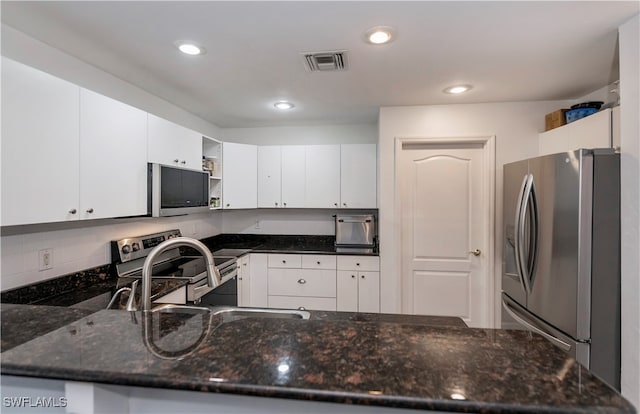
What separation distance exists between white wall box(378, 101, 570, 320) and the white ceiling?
17 cm

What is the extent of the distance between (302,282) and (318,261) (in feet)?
0.93

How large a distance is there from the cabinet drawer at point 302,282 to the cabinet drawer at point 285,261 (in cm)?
5

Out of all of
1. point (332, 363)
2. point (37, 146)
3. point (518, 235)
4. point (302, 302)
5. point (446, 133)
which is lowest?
point (302, 302)

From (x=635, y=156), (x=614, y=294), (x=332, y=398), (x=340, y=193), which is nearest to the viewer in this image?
(x=332, y=398)

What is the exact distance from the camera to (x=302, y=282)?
3.18 meters

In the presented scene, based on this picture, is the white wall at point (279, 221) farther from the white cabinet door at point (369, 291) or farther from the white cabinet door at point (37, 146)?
the white cabinet door at point (37, 146)

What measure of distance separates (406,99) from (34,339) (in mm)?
2827

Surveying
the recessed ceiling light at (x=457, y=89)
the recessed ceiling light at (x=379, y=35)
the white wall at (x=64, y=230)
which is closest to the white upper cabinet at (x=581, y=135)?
the recessed ceiling light at (x=457, y=89)

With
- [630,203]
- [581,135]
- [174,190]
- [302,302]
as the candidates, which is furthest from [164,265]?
[581,135]

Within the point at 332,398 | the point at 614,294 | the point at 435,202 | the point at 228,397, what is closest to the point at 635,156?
the point at 614,294

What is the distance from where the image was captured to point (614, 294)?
163 centimetres

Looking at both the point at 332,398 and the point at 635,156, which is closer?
the point at 332,398

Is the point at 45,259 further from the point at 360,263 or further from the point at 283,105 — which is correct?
the point at 360,263

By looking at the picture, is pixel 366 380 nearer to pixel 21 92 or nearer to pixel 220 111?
pixel 21 92
